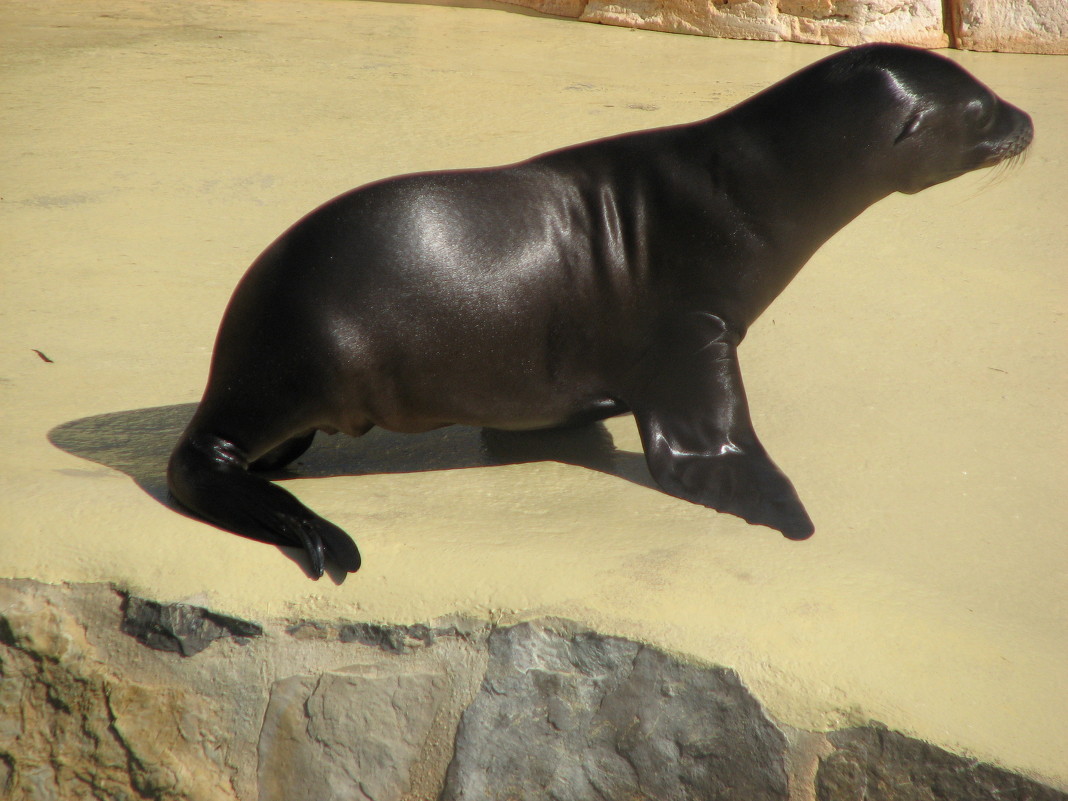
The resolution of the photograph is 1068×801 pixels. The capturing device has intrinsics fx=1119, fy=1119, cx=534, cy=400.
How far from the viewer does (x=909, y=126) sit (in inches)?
133

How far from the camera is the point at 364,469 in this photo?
351 cm

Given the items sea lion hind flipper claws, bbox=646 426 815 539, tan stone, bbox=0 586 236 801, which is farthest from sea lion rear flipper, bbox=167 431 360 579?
sea lion hind flipper claws, bbox=646 426 815 539

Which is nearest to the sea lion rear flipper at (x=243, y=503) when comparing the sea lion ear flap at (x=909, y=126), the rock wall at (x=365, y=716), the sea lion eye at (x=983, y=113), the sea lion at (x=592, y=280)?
the sea lion at (x=592, y=280)

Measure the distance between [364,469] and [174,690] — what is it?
1.01 meters

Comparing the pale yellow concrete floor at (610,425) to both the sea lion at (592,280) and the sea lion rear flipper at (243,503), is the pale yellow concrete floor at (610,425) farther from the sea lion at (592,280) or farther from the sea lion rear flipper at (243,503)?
the sea lion at (592,280)

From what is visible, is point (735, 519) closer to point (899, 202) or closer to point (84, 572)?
point (84, 572)

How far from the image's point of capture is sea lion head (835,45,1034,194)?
339 centimetres

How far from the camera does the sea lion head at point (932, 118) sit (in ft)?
11.1

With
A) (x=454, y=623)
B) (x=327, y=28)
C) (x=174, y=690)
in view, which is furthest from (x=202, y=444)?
(x=327, y=28)

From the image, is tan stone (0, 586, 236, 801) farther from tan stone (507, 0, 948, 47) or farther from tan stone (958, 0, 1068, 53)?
tan stone (958, 0, 1068, 53)

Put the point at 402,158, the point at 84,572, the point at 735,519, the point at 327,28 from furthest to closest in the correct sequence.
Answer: the point at 327,28 → the point at 402,158 → the point at 735,519 → the point at 84,572

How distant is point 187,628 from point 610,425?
166cm

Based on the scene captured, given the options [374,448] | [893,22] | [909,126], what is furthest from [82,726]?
[893,22]

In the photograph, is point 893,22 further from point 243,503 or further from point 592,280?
point 243,503
